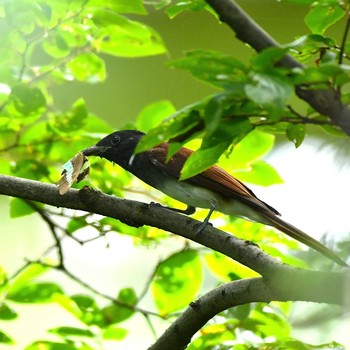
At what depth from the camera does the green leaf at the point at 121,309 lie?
1.66 meters

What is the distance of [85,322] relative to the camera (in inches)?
63.8

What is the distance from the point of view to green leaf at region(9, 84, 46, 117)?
1.74m

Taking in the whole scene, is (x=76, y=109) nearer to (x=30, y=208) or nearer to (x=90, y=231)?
(x=30, y=208)

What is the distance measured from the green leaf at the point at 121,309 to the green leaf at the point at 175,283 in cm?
9

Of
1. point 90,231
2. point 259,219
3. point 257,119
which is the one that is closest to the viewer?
point 257,119

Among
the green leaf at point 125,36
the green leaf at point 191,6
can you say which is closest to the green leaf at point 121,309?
the green leaf at point 125,36

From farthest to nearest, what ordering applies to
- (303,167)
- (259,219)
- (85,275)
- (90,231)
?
(85,275)
(90,231)
(303,167)
(259,219)

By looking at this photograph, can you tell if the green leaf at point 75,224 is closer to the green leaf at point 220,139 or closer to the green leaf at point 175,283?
the green leaf at point 175,283

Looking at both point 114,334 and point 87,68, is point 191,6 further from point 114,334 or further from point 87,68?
point 87,68

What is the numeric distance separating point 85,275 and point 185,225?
204 centimetres

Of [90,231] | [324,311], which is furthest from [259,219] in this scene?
[90,231]

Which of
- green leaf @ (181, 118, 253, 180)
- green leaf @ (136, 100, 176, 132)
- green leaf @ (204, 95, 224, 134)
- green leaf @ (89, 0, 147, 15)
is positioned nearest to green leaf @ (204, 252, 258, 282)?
green leaf @ (136, 100, 176, 132)

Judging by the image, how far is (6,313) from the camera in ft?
5.22

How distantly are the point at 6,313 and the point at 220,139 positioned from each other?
1.00 metres
